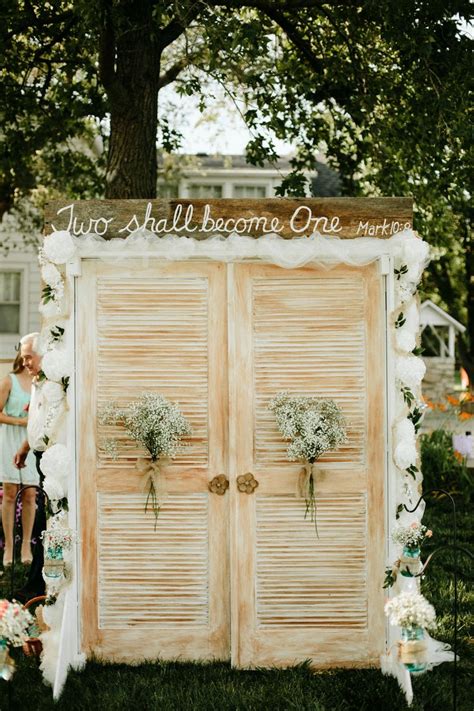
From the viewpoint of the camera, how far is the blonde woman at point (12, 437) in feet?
23.1

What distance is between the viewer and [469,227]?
23.0m

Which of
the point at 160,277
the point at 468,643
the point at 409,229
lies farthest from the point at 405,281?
the point at 468,643

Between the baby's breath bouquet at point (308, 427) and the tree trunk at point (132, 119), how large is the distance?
4239mm

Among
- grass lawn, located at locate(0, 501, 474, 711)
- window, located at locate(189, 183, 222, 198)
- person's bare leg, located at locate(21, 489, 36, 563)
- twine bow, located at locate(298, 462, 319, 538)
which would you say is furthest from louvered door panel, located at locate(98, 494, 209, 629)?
window, located at locate(189, 183, 222, 198)

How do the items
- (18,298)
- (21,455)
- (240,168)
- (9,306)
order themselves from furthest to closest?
(240,168) < (18,298) < (9,306) < (21,455)

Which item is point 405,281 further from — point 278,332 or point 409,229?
point 278,332

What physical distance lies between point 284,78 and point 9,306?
933 centimetres

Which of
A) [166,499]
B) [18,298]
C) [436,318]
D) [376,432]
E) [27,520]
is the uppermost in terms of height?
[436,318]

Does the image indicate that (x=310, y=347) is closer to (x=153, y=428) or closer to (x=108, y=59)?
(x=153, y=428)

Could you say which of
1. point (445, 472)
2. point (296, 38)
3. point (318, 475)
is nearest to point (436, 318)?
point (445, 472)

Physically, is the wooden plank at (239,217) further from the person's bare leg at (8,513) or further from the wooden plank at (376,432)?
the person's bare leg at (8,513)

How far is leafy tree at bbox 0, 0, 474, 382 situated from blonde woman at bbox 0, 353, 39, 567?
2476 mm

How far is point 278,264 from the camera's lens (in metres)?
4.85

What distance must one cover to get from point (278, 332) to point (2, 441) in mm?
3347
